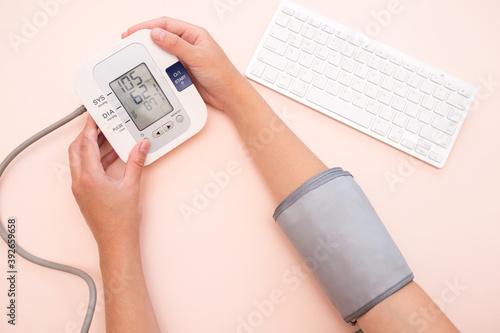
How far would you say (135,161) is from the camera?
659 millimetres

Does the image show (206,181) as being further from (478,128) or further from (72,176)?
(478,128)

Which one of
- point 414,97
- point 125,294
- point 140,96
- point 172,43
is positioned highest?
point 414,97

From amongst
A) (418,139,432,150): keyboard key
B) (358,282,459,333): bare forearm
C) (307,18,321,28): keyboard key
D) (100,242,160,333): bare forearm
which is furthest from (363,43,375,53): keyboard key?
(100,242,160,333): bare forearm

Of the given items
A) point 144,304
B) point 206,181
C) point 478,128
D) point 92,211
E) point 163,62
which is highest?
point 478,128

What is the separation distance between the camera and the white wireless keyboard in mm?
720

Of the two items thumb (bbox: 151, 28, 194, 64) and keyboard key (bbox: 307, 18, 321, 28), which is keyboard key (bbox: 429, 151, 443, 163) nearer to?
keyboard key (bbox: 307, 18, 321, 28)

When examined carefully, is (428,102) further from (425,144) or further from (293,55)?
(293,55)

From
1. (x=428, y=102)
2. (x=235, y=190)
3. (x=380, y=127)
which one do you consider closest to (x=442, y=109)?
(x=428, y=102)

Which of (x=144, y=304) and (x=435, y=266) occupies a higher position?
(x=435, y=266)

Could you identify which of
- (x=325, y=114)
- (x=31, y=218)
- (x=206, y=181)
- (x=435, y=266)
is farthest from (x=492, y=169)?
(x=31, y=218)

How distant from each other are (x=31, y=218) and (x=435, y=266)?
79 centimetres

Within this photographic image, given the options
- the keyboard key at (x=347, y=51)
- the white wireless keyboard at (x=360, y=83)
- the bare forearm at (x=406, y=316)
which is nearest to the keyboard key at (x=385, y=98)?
the white wireless keyboard at (x=360, y=83)

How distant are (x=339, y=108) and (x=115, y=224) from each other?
1.57 ft

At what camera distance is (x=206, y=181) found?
709 mm
